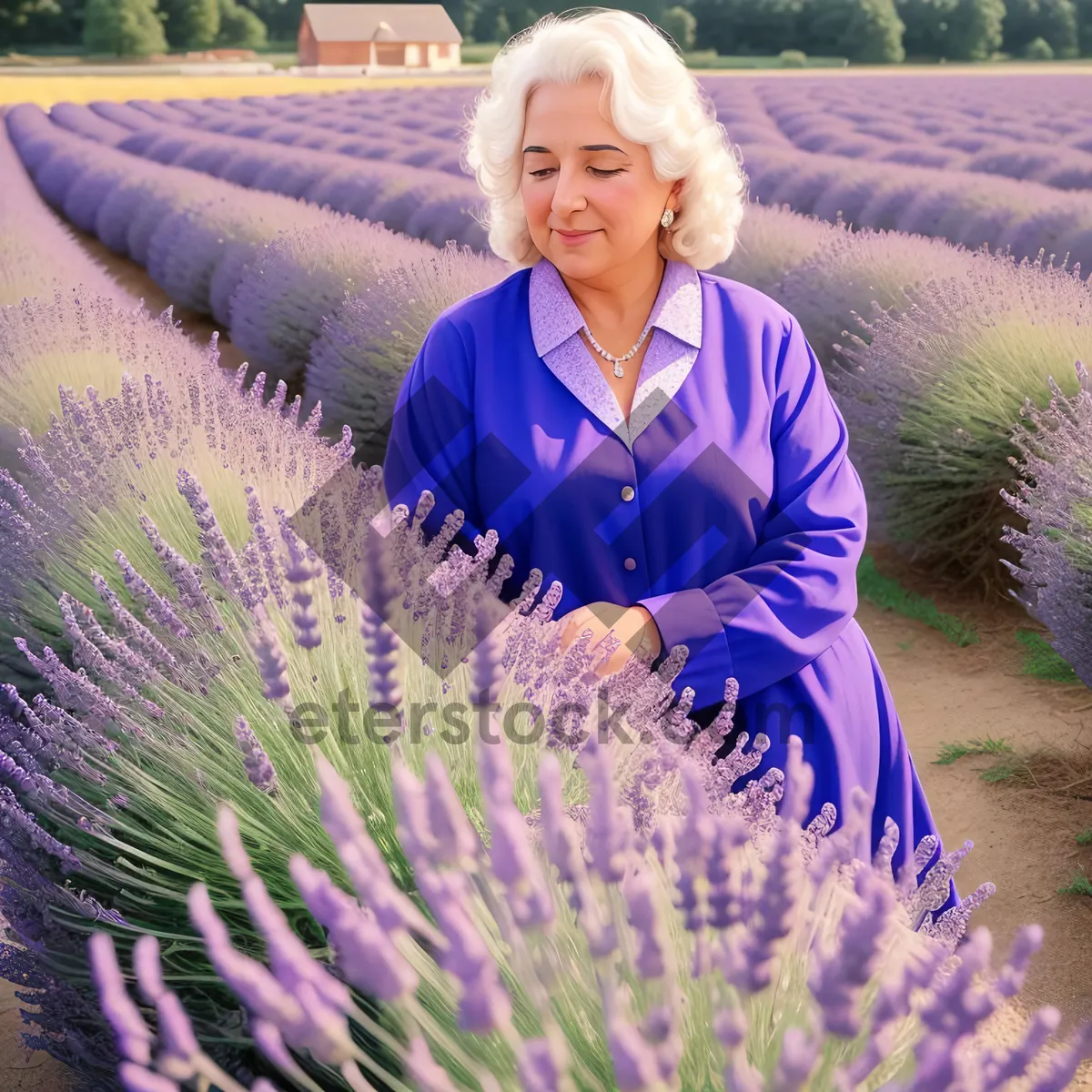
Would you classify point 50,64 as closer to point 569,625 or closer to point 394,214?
point 394,214

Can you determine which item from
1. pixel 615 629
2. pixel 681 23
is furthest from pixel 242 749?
pixel 681 23

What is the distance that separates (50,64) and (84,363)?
145 ft

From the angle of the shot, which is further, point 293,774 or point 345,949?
point 293,774

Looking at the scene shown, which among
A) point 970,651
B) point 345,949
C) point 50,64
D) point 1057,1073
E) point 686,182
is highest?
point 50,64

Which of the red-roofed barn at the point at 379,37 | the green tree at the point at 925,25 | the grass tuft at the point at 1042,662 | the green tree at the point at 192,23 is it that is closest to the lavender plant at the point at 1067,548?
the grass tuft at the point at 1042,662

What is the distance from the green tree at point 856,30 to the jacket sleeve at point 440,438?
4606cm

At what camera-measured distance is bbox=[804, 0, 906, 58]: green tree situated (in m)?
42.4

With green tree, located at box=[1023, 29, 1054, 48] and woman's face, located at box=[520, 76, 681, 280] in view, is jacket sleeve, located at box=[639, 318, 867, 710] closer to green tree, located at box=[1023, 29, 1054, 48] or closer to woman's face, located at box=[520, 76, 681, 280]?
woman's face, located at box=[520, 76, 681, 280]

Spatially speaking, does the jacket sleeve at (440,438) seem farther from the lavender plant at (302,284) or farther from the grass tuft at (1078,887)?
the lavender plant at (302,284)

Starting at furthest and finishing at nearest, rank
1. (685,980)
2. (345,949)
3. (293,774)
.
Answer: (293,774) → (685,980) → (345,949)

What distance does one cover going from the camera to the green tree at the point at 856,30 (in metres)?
42.4

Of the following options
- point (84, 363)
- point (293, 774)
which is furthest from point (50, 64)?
point (293, 774)

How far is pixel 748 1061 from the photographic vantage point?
3.10 feet

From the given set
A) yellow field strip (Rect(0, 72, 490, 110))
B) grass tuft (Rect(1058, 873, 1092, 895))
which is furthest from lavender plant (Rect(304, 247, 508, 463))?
yellow field strip (Rect(0, 72, 490, 110))
